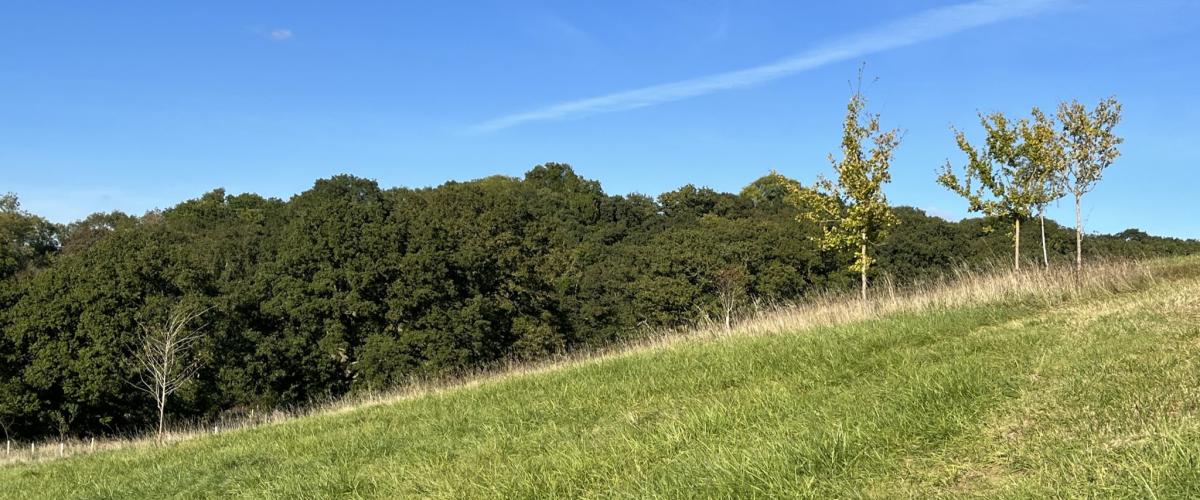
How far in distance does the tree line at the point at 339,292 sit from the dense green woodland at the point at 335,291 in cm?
10

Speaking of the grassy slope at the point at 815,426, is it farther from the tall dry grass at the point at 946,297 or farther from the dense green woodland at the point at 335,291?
the dense green woodland at the point at 335,291

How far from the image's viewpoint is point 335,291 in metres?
35.5

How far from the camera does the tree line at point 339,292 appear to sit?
28969mm

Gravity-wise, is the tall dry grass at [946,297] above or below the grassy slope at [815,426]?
above

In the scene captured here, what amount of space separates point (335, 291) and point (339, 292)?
220 millimetres

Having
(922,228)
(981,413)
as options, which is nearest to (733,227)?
(922,228)

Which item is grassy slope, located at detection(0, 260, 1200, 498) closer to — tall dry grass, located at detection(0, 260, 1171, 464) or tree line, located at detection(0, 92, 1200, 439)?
tall dry grass, located at detection(0, 260, 1171, 464)

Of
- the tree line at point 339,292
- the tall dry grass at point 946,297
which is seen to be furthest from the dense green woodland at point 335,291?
the tall dry grass at point 946,297

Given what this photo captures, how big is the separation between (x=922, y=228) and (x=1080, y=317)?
61.4 m

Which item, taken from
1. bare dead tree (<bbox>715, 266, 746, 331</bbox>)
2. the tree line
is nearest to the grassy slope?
the tree line

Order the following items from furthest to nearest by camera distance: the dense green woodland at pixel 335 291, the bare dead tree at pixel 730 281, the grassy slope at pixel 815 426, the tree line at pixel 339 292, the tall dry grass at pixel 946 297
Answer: the bare dead tree at pixel 730 281 → the dense green woodland at pixel 335 291 → the tree line at pixel 339 292 → the tall dry grass at pixel 946 297 → the grassy slope at pixel 815 426

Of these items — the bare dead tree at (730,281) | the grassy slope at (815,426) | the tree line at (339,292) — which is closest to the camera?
the grassy slope at (815,426)

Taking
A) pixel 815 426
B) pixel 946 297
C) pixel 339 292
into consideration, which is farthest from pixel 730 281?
pixel 815 426

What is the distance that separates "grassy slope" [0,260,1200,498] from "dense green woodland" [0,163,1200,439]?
37.9ft
